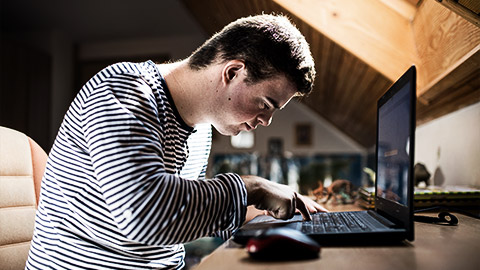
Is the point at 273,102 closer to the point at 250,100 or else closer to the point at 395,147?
the point at 250,100

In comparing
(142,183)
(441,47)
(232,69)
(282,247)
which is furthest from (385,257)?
(441,47)

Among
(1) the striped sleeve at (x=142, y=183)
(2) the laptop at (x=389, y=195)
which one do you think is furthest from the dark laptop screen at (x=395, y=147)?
(1) the striped sleeve at (x=142, y=183)

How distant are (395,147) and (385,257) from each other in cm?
33

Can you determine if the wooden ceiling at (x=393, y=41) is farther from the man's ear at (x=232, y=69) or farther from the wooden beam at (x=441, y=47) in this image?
the man's ear at (x=232, y=69)

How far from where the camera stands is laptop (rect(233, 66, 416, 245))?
2.01ft

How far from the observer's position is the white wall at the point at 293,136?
4.50 m

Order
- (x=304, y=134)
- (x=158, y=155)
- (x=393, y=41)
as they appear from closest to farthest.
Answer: (x=158, y=155)
(x=393, y=41)
(x=304, y=134)

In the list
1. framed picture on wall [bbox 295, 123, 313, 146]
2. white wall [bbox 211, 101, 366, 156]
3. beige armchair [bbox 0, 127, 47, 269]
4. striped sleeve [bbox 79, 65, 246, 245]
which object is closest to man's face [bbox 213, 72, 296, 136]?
striped sleeve [bbox 79, 65, 246, 245]

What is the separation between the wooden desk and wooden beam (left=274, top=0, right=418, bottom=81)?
82 centimetres

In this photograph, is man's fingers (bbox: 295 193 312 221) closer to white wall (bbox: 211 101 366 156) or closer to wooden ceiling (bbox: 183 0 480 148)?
wooden ceiling (bbox: 183 0 480 148)

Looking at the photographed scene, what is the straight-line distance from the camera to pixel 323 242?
61 cm

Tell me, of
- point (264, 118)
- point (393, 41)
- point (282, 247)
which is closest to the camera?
point (282, 247)

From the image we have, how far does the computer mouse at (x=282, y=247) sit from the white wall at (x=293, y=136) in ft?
13.0

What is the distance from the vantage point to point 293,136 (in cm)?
463
